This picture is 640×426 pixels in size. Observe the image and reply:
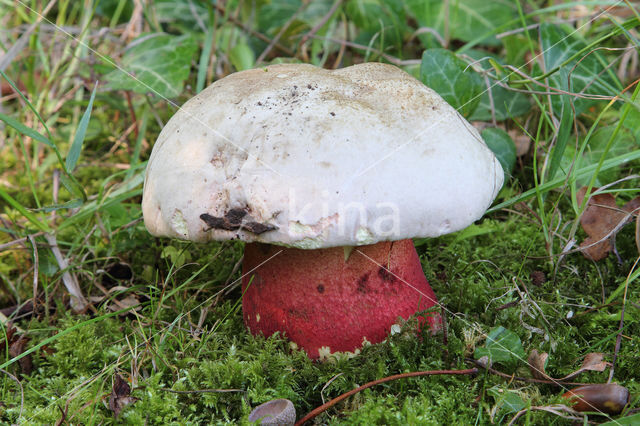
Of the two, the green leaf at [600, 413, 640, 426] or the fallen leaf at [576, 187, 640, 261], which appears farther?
the fallen leaf at [576, 187, 640, 261]

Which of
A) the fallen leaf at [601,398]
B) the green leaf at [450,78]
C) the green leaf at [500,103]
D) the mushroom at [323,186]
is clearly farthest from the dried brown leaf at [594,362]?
the green leaf at [500,103]

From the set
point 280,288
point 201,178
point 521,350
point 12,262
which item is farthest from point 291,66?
point 12,262

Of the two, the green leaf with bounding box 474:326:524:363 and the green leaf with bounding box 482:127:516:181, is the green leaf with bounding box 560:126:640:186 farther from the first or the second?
the green leaf with bounding box 474:326:524:363

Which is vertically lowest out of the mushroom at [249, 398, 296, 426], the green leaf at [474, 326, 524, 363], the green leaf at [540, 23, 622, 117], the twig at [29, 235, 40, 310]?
the green leaf at [474, 326, 524, 363]

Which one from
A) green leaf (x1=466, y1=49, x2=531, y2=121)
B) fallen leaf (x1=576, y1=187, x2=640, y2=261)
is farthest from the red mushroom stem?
green leaf (x1=466, y1=49, x2=531, y2=121)

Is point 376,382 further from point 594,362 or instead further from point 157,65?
point 157,65

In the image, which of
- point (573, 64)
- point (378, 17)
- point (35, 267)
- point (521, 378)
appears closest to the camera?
point (521, 378)

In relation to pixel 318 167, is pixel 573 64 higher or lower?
lower

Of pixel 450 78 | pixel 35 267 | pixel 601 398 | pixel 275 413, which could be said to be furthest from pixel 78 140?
pixel 601 398
